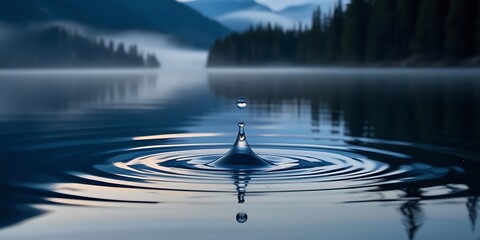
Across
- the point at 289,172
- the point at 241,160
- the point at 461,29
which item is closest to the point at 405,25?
the point at 461,29

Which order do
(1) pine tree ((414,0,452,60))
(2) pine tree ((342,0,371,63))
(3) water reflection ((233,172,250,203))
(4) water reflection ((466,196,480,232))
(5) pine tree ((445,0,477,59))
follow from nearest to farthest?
(4) water reflection ((466,196,480,232)), (3) water reflection ((233,172,250,203)), (5) pine tree ((445,0,477,59)), (1) pine tree ((414,0,452,60)), (2) pine tree ((342,0,371,63))

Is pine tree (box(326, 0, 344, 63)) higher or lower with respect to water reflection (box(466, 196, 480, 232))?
higher

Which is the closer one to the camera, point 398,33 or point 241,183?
point 241,183

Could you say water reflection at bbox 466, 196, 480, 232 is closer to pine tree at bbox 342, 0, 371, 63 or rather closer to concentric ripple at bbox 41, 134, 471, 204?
concentric ripple at bbox 41, 134, 471, 204

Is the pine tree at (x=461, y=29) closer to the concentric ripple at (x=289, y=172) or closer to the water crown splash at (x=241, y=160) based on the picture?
the concentric ripple at (x=289, y=172)

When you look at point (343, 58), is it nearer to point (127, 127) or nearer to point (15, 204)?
point (127, 127)

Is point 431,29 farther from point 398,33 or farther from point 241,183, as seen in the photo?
point 241,183

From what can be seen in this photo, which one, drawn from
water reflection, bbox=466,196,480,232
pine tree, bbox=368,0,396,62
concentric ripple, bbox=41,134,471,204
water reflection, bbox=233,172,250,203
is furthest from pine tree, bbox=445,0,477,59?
water reflection, bbox=466,196,480,232

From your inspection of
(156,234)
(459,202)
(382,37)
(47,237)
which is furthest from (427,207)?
(382,37)

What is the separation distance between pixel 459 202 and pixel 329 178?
2454 millimetres

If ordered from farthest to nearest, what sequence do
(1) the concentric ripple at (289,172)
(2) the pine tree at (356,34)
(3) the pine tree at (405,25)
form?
(2) the pine tree at (356,34) → (3) the pine tree at (405,25) → (1) the concentric ripple at (289,172)

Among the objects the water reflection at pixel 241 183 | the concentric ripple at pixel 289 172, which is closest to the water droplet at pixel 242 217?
the water reflection at pixel 241 183

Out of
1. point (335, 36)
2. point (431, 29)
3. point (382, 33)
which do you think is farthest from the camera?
point (335, 36)

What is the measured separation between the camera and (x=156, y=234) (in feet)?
26.1
